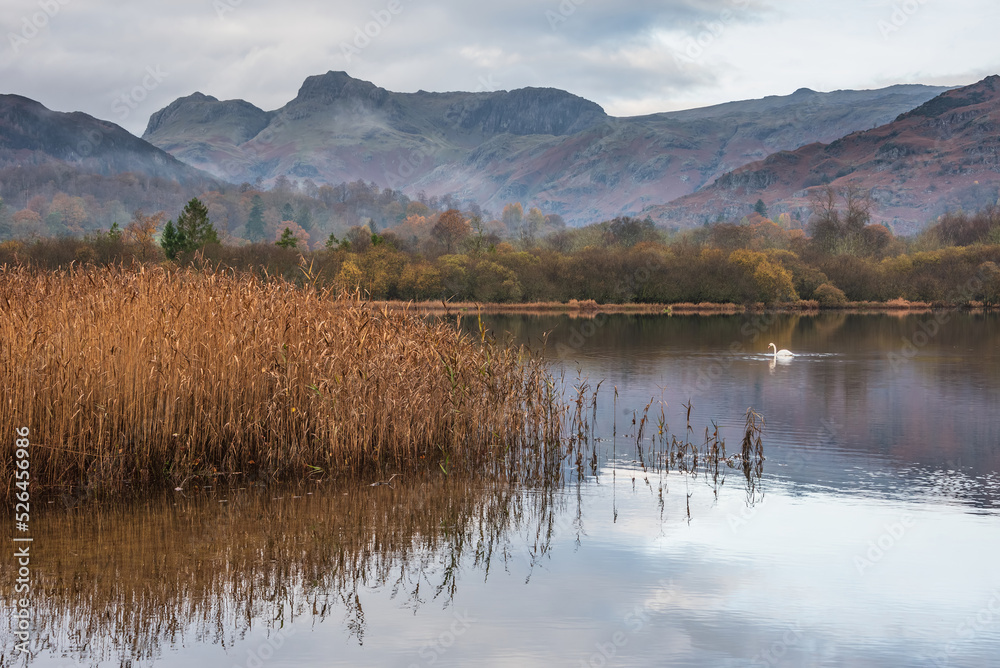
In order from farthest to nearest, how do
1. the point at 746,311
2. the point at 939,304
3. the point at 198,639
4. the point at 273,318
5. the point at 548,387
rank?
the point at 939,304 < the point at 746,311 < the point at 548,387 < the point at 273,318 < the point at 198,639

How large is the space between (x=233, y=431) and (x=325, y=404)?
49.0 inches

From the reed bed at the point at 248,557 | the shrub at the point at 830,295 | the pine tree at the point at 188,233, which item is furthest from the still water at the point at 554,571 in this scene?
the pine tree at the point at 188,233

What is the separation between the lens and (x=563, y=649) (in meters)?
7.51

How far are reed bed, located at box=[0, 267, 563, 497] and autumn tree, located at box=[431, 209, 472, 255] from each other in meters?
103

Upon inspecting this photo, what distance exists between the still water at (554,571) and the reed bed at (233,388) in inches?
25.4

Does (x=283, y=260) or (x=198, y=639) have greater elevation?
(x=283, y=260)

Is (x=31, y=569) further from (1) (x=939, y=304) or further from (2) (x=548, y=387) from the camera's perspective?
(1) (x=939, y=304)

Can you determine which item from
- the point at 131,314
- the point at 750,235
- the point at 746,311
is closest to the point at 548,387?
the point at 131,314

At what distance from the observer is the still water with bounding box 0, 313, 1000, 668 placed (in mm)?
7496

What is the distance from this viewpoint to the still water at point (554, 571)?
7496 millimetres

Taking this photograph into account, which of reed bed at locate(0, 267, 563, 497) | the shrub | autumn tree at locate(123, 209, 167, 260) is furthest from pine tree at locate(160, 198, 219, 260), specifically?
reed bed at locate(0, 267, 563, 497)

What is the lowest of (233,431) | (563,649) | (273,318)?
(563,649)

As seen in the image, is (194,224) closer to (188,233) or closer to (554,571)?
(188,233)

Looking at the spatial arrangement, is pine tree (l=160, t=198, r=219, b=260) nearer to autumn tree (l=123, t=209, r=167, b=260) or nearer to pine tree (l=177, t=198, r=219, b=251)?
pine tree (l=177, t=198, r=219, b=251)
